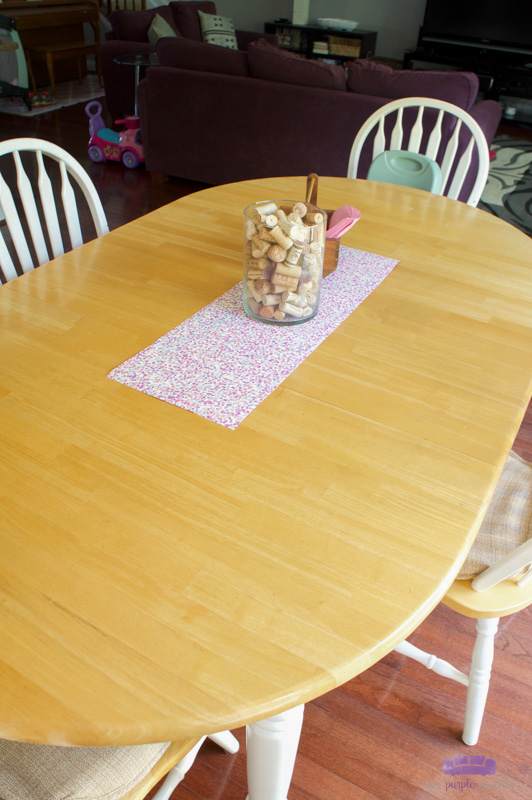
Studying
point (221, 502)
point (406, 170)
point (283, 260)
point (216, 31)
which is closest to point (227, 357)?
point (283, 260)

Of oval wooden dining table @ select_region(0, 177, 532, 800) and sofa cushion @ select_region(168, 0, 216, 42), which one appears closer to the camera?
oval wooden dining table @ select_region(0, 177, 532, 800)

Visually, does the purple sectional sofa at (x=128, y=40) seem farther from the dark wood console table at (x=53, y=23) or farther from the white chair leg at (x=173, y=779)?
the white chair leg at (x=173, y=779)

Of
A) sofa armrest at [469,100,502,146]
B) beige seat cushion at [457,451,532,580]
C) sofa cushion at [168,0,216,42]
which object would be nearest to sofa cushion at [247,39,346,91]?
sofa armrest at [469,100,502,146]

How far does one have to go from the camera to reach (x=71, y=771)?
745mm

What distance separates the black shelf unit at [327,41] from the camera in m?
6.53

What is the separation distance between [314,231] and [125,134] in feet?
11.9

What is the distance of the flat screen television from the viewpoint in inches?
229

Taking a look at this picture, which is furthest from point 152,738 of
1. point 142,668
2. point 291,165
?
point 291,165

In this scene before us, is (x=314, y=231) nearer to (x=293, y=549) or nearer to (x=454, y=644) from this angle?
(x=293, y=549)

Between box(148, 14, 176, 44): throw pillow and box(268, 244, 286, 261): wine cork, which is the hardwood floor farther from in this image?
box(148, 14, 176, 44): throw pillow

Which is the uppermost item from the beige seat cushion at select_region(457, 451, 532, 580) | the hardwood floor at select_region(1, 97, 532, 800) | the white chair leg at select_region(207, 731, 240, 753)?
the beige seat cushion at select_region(457, 451, 532, 580)

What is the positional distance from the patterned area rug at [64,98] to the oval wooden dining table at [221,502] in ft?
16.5

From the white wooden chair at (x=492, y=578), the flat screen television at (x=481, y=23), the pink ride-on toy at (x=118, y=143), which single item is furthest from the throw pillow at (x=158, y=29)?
the white wooden chair at (x=492, y=578)

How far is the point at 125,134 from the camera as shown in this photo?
4145 millimetres
